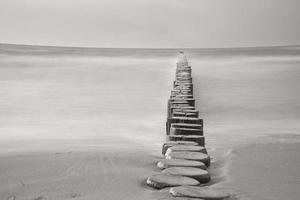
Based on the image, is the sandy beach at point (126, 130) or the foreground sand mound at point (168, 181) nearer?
the foreground sand mound at point (168, 181)

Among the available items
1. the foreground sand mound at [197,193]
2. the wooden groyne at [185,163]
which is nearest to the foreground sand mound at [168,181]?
the wooden groyne at [185,163]

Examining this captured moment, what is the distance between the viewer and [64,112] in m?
5.94

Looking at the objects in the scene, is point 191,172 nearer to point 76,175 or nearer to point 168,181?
point 168,181

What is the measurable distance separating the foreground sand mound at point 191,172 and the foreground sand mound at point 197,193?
0.79 ft

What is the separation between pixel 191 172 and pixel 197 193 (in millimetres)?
344

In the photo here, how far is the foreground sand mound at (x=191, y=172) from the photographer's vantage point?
2307 millimetres

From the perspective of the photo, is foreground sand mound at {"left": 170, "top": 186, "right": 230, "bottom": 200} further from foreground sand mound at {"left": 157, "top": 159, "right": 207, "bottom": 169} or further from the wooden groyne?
foreground sand mound at {"left": 157, "top": 159, "right": 207, "bottom": 169}

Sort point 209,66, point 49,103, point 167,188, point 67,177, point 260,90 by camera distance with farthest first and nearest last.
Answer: point 209,66 < point 260,90 < point 49,103 < point 67,177 < point 167,188

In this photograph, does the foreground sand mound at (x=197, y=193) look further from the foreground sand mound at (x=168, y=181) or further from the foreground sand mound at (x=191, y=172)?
the foreground sand mound at (x=191, y=172)

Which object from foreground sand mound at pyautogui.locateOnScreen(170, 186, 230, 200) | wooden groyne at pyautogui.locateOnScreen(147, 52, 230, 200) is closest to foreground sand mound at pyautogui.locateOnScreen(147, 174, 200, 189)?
wooden groyne at pyautogui.locateOnScreen(147, 52, 230, 200)

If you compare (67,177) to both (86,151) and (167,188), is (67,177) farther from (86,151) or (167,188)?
(86,151)

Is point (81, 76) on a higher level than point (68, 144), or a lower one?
higher

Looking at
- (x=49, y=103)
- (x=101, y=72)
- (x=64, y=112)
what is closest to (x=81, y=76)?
(x=101, y=72)

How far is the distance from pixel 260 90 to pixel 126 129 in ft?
13.7
